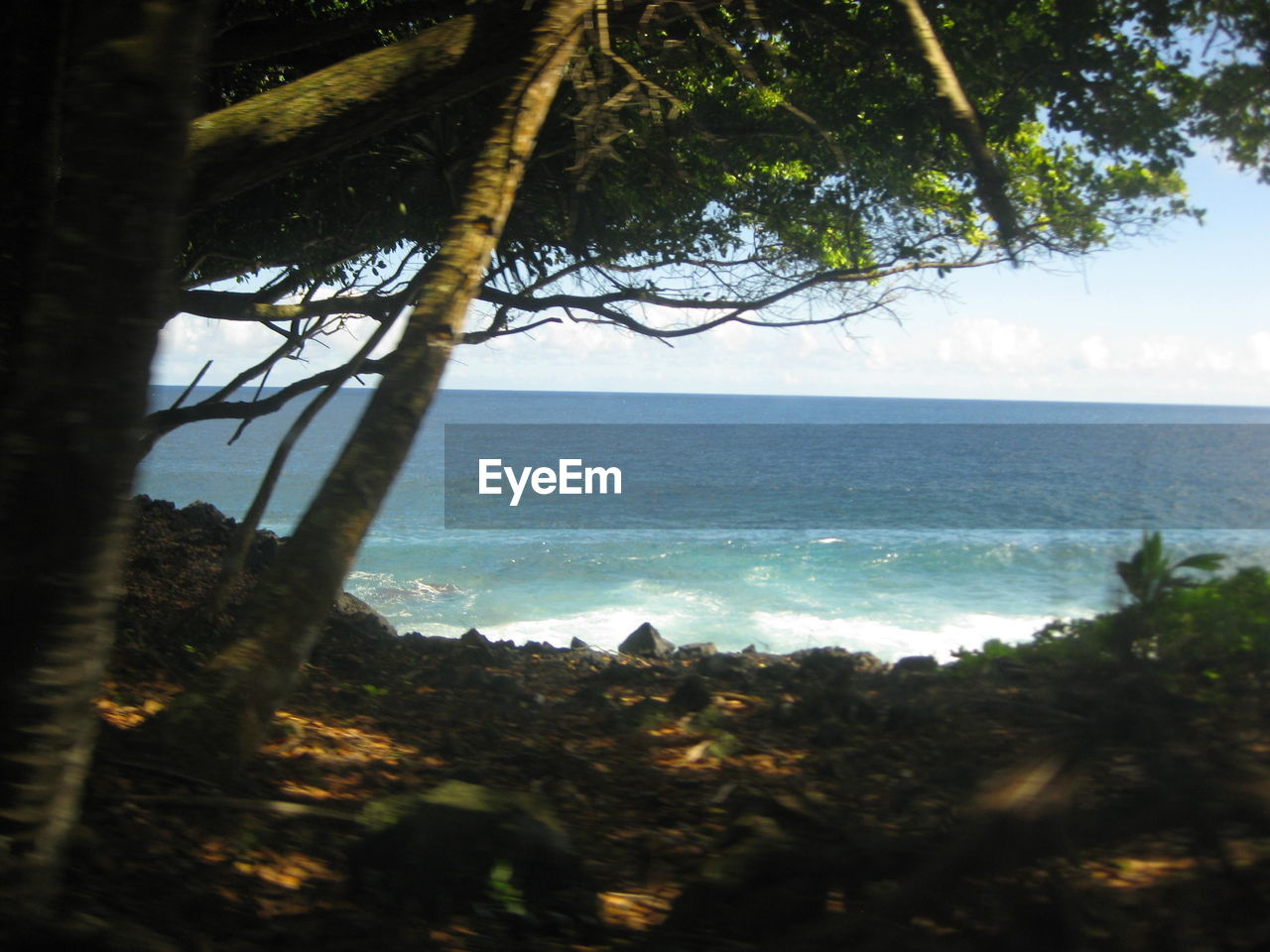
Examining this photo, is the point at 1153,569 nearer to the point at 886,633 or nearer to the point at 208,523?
the point at 886,633

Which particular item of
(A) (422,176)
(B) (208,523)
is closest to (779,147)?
(A) (422,176)

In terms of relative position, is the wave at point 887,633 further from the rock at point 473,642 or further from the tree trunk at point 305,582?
the tree trunk at point 305,582

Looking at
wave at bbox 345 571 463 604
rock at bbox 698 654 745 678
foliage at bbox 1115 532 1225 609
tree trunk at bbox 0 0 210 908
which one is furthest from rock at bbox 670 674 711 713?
wave at bbox 345 571 463 604

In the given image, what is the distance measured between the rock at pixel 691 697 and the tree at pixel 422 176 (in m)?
2.69

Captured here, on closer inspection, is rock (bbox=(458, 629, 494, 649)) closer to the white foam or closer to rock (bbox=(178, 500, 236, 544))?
rock (bbox=(178, 500, 236, 544))

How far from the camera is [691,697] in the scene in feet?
18.2

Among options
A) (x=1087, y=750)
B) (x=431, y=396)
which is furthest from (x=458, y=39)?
(x=1087, y=750)

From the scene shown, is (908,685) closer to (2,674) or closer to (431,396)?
(431,396)

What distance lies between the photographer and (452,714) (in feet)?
17.8

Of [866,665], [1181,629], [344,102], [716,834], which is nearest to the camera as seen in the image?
[716,834]

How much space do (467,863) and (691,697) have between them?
272 cm

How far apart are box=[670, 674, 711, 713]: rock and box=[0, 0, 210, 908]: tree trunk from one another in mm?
3464

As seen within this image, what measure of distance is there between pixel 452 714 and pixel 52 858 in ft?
9.92

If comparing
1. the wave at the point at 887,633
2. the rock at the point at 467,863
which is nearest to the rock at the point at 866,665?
the rock at the point at 467,863
